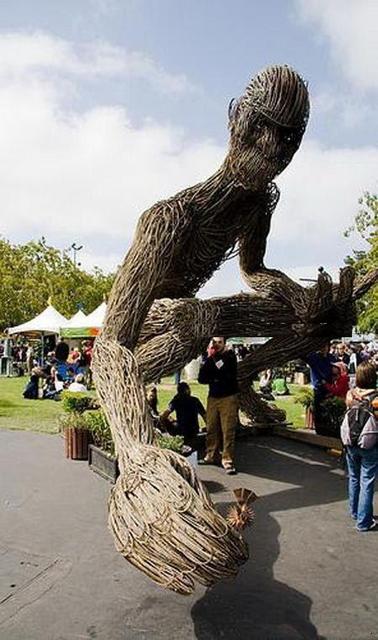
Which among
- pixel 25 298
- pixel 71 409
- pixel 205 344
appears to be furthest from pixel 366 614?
pixel 25 298

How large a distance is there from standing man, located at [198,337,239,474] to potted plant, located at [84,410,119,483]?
4.48ft

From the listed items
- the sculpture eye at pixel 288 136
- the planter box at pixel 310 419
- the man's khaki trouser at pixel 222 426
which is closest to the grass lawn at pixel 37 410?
the planter box at pixel 310 419

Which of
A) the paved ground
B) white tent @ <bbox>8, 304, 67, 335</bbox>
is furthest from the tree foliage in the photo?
the paved ground

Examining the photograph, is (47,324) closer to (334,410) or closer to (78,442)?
(78,442)

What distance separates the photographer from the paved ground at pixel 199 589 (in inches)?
144

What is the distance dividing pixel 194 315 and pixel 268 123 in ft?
7.23

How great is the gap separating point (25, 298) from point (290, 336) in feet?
104

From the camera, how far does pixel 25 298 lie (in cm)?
3775

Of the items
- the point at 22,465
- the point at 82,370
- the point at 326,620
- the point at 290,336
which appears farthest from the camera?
the point at 82,370

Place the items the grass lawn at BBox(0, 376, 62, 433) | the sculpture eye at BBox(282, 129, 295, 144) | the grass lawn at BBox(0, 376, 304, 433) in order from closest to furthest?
the sculpture eye at BBox(282, 129, 295, 144), the grass lawn at BBox(0, 376, 62, 433), the grass lawn at BBox(0, 376, 304, 433)

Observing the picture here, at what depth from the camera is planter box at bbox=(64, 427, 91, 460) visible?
827 cm

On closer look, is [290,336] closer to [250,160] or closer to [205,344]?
[205,344]

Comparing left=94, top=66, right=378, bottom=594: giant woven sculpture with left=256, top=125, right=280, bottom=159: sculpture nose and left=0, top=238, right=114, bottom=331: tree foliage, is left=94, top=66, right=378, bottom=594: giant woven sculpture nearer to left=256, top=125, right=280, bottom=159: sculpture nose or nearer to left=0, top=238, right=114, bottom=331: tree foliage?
left=256, top=125, right=280, bottom=159: sculpture nose

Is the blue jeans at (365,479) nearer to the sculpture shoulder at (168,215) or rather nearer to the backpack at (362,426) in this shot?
the backpack at (362,426)
